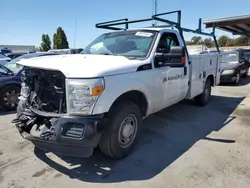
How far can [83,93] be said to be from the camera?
2773 millimetres

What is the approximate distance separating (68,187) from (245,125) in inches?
159

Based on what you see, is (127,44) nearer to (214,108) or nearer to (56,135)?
(56,135)

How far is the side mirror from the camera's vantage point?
11.6 feet

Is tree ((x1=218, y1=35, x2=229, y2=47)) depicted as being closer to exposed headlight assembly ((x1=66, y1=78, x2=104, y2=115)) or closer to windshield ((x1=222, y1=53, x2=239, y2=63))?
windshield ((x1=222, y1=53, x2=239, y2=63))

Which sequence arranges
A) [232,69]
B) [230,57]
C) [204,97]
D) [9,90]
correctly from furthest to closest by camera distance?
[230,57]
[232,69]
[204,97]
[9,90]

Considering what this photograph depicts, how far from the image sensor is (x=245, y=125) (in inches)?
199

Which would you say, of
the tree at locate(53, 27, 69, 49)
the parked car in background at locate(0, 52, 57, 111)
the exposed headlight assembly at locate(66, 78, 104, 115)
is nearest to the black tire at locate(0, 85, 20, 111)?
the parked car in background at locate(0, 52, 57, 111)

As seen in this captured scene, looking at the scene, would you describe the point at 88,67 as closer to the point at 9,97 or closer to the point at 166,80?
the point at 166,80

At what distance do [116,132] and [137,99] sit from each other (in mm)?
824

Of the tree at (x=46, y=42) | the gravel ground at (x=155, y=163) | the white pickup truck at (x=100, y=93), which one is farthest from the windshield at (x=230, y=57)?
the tree at (x=46, y=42)

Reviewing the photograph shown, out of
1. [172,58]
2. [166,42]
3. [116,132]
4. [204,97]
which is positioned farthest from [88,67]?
[204,97]

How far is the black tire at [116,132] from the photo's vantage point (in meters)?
3.12

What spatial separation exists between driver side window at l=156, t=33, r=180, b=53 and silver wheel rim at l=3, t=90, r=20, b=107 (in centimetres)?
431

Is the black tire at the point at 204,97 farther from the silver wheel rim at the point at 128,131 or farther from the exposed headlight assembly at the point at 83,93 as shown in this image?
the exposed headlight assembly at the point at 83,93
